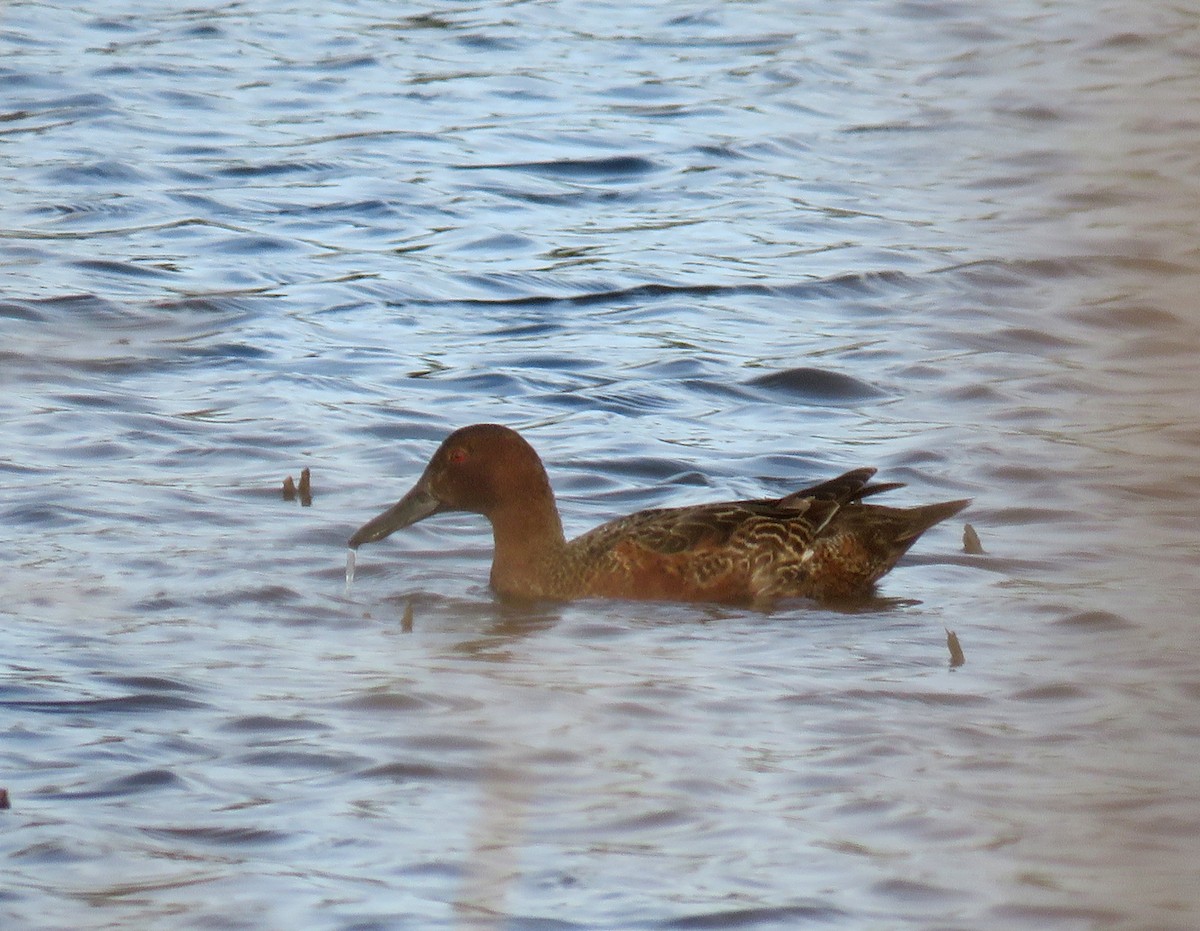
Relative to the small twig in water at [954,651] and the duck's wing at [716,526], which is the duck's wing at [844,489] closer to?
the duck's wing at [716,526]

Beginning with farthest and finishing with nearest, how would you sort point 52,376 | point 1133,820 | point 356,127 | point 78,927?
point 356,127 → point 52,376 → point 1133,820 → point 78,927

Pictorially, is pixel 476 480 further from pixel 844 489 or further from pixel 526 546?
pixel 844 489

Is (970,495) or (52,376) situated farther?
(52,376)

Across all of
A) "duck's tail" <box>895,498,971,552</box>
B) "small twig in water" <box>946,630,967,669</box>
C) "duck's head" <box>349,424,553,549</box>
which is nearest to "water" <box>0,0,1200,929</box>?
"small twig in water" <box>946,630,967,669</box>

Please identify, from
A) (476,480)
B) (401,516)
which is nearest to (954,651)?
(476,480)

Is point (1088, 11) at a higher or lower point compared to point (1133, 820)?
higher

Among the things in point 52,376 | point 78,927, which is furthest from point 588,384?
point 78,927

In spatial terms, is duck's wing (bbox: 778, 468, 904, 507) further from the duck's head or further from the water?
the duck's head

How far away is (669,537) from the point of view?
7.09m

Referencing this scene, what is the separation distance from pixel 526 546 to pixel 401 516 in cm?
47

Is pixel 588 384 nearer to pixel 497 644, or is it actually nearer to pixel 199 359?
pixel 199 359

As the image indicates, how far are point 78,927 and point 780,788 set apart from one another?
68.7 inches

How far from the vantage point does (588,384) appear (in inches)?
398

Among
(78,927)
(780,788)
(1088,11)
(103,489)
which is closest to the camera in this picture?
(78,927)
